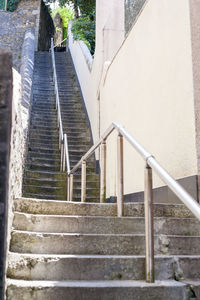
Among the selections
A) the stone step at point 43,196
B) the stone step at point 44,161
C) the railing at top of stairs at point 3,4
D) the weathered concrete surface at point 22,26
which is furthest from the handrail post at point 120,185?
the railing at top of stairs at point 3,4

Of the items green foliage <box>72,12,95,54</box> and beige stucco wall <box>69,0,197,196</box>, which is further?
green foliage <box>72,12,95,54</box>

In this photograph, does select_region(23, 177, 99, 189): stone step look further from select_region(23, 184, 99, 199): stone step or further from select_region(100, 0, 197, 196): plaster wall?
select_region(100, 0, 197, 196): plaster wall

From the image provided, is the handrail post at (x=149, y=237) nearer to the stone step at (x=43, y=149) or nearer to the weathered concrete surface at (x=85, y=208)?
the weathered concrete surface at (x=85, y=208)

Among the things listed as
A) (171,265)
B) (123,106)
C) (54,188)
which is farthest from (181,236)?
(54,188)

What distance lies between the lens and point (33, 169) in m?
7.15

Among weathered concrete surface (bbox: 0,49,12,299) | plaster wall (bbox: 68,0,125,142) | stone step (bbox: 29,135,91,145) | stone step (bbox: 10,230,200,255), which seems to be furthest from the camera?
stone step (bbox: 29,135,91,145)

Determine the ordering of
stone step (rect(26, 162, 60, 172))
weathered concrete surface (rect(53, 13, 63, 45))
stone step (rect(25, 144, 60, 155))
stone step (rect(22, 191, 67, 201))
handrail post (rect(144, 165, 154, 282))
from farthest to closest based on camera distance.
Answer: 1. weathered concrete surface (rect(53, 13, 63, 45))
2. stone step (rect(25, 144, 60, 155))
3. stone step (rect(26, 162, 60, 172))
4. stone step (rect(22, 191, 67, 201))
5. handrail post (rect(144, 165, 154, 282))

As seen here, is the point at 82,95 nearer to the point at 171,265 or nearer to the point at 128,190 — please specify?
the point at 128,190

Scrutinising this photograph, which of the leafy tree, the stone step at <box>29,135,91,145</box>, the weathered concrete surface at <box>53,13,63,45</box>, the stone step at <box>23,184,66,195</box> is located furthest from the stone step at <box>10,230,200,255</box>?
the weathered concrete surface at <box>53,13,63,45</box>

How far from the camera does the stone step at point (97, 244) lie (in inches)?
99.0

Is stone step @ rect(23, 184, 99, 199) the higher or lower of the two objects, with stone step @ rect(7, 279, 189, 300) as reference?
higher

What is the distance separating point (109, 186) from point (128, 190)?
828mm

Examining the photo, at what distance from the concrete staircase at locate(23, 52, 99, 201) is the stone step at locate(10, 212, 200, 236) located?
3.46 meters

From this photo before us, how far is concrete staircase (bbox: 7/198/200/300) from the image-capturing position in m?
2.15
